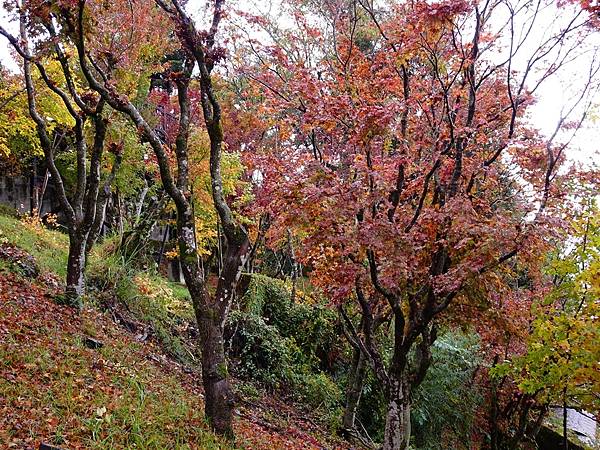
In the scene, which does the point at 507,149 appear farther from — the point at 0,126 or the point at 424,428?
the point at 0,126

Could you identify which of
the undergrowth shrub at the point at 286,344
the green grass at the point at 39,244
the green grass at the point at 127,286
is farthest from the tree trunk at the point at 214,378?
the green grass at the point at 39,244

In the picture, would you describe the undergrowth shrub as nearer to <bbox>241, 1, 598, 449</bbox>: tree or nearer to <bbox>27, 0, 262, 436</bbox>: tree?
<bbox>241, 1, 598, 449</bbox>: tree

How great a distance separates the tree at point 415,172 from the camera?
256 inches

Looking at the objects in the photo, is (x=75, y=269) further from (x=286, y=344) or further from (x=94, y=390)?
(x=286, y=344)

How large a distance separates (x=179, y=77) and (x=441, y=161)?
3830 mm

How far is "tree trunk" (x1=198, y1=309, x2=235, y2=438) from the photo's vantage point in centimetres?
569

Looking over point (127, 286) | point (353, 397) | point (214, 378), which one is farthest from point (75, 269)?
point (353, 397)

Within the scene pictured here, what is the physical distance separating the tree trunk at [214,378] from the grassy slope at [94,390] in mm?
195

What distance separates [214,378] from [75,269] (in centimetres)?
388

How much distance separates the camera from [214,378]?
5.67m

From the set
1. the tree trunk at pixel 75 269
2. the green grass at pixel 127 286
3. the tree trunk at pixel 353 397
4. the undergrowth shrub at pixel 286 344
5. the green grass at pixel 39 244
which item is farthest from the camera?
the undergrowth shrub at pixel 286 344

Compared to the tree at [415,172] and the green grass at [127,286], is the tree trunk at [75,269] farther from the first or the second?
the tree at [415,172]

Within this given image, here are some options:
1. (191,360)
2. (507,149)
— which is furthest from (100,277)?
(507,149)

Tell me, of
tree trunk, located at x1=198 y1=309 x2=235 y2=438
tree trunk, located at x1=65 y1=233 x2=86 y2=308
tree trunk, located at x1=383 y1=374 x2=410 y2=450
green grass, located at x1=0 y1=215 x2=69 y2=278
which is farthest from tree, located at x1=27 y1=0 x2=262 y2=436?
green grass, located at x1=0 y1=215 x2=69 y2=278
